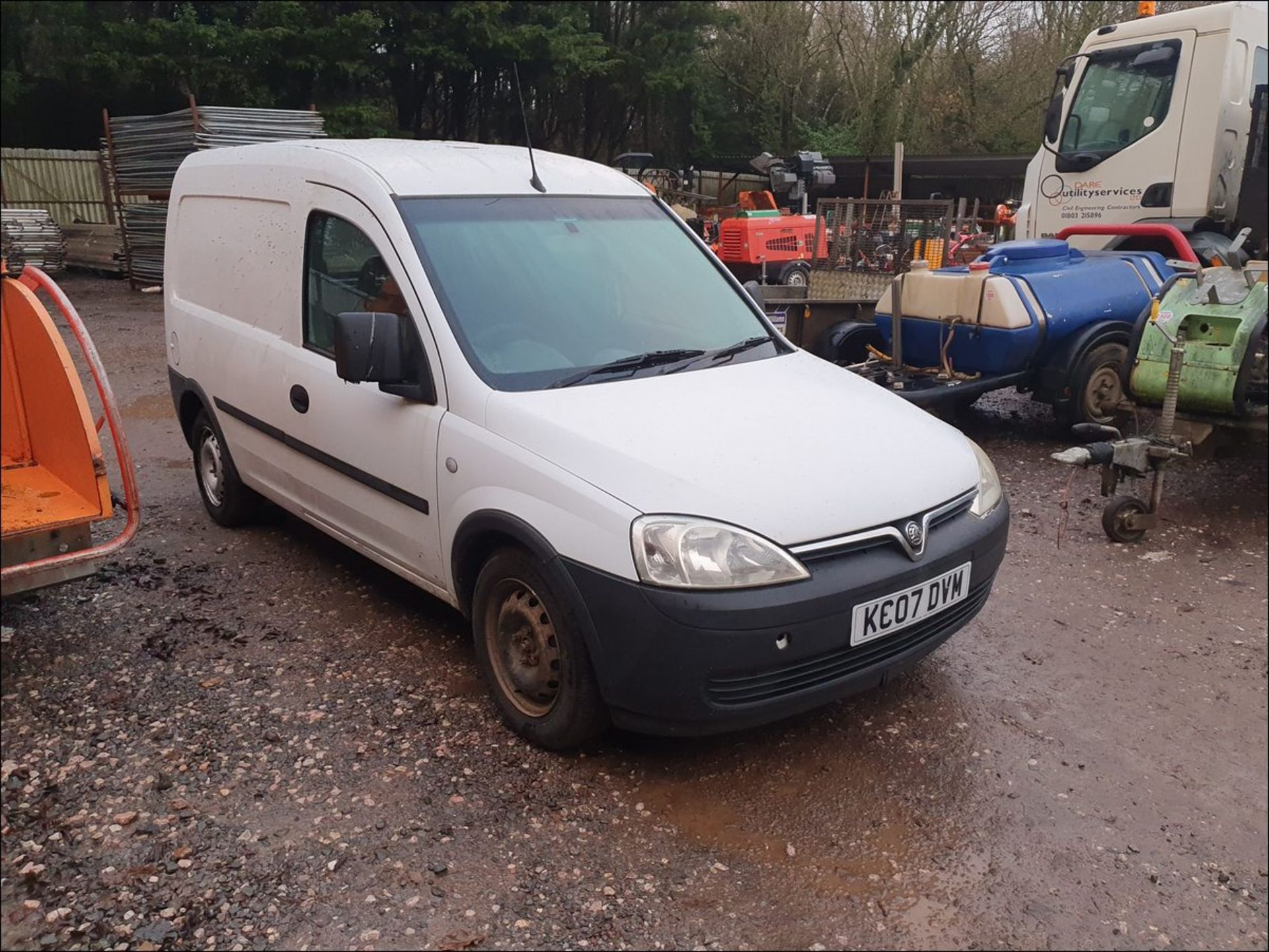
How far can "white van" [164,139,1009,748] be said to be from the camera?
2844 mm

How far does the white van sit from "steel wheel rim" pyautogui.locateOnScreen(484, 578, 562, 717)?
1cm

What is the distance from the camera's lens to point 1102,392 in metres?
7.05

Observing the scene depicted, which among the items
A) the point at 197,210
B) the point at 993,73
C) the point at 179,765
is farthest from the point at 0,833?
the point at 993,73

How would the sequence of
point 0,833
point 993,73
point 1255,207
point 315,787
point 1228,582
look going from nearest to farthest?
point 0,833 → point 315,787 → point 1228,582 → point 1255,207 → point 993,73

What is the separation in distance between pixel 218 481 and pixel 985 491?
393 centimetres

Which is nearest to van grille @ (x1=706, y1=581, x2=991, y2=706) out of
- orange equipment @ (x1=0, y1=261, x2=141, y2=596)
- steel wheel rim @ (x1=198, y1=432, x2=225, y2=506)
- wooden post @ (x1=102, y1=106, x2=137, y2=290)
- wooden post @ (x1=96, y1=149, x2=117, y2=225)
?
orange equipment @ (x1=0, y1=261, x2=141, y2=596)

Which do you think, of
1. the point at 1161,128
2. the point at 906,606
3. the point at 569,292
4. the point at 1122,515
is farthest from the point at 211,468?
the point at 1161,128

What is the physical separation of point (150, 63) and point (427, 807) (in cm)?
1972

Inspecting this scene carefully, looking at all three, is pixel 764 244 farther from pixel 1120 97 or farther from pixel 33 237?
pixel 33 237

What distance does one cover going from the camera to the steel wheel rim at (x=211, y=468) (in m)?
5.25

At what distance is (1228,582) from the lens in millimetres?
4676

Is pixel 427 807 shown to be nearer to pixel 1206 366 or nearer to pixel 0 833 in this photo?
pixel 0 833

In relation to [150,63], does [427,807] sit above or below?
below

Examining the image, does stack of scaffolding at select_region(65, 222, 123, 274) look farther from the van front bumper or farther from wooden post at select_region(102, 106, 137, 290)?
the van front bumper
